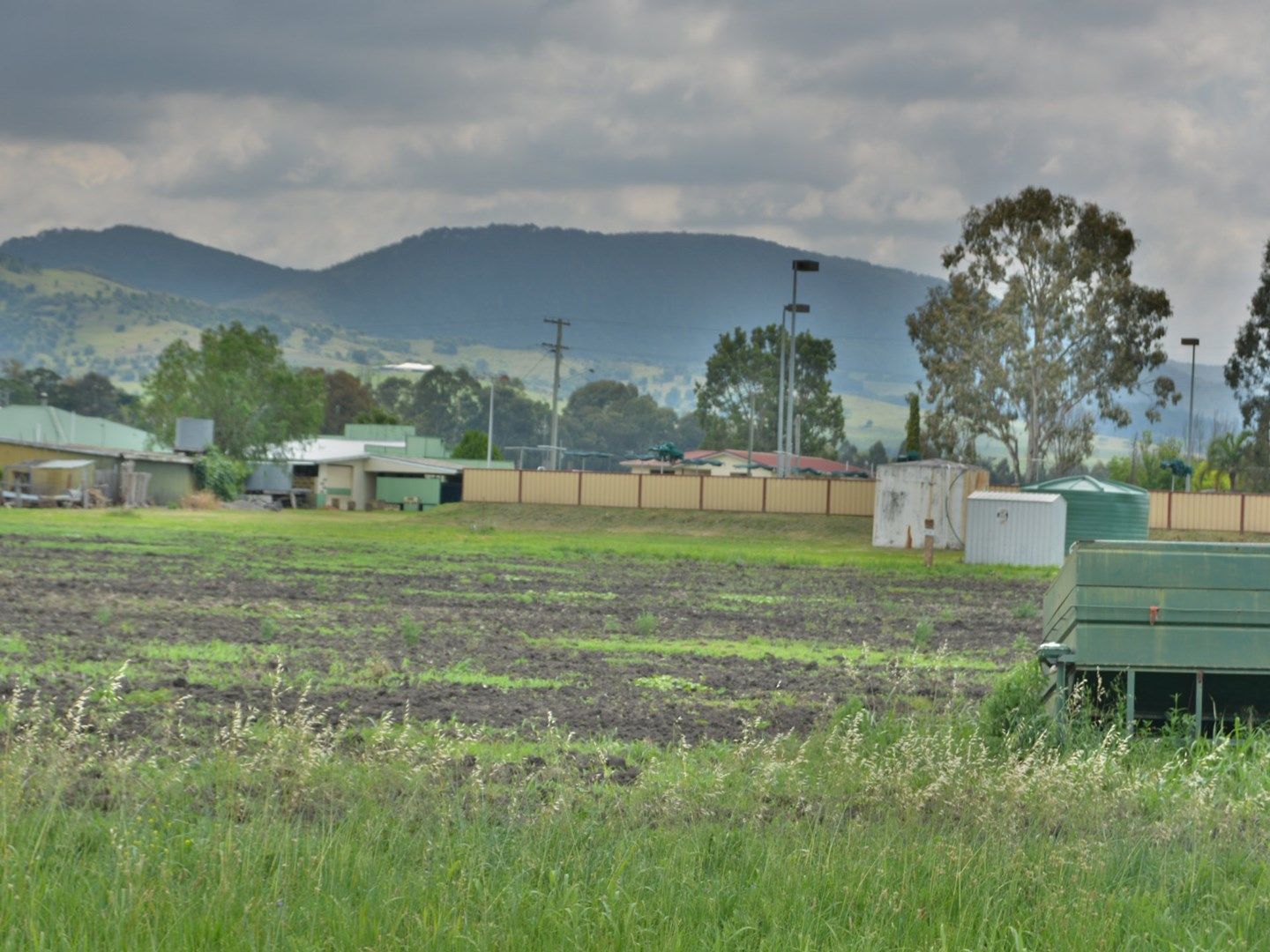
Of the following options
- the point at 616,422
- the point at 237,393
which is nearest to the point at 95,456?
the point at 237,393

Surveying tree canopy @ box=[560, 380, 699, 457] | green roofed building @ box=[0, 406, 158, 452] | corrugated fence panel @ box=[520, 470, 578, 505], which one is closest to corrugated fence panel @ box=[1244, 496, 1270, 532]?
corrugated fence panel @ box=[520, 470, 578, 505]

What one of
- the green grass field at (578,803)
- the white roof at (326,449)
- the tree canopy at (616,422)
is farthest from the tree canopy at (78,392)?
the green grass field at (578,803)

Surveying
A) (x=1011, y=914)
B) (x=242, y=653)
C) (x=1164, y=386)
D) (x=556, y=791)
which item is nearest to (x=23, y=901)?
(x=556, y=791)

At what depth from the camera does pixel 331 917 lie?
5176 mm

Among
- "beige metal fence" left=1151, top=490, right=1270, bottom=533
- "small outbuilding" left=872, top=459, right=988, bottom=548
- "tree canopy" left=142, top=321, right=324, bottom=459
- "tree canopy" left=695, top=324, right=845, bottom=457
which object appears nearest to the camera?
"small outbuilding" left=872, top=459, right=988, bottom=548

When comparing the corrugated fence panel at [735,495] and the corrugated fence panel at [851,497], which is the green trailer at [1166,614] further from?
the corrugated fence panel at [735,495]

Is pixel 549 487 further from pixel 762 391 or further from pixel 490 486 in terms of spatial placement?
pixel 762 391

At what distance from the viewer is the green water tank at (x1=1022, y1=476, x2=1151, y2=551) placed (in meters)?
40.3

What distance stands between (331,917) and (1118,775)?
486cm

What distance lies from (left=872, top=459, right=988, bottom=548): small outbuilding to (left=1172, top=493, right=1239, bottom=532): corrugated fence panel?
13.1 m

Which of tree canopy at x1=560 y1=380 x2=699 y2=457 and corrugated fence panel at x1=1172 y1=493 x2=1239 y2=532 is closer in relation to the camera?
corrugated fence panel at x1=1172 y1=493 x2=1239 y2=532

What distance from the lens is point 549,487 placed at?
6281 centimetres

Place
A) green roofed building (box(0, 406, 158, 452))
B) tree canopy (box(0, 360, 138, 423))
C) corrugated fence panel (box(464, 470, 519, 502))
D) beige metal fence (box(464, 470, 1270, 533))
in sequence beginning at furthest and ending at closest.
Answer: tree canopy (box(0, 360, 138, 423)) < green roofed building (box(0, 406, 158, 452)) < corrugated fence panel (box(464, 470, 519, 502)) < beige metal fence (box(464, 470, 1270, 533))

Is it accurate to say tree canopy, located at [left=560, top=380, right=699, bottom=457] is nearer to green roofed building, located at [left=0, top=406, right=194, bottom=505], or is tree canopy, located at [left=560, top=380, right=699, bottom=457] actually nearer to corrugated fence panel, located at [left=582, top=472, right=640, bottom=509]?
green roofed building, located at [left=0, top=406, right=194, bottom=505]
